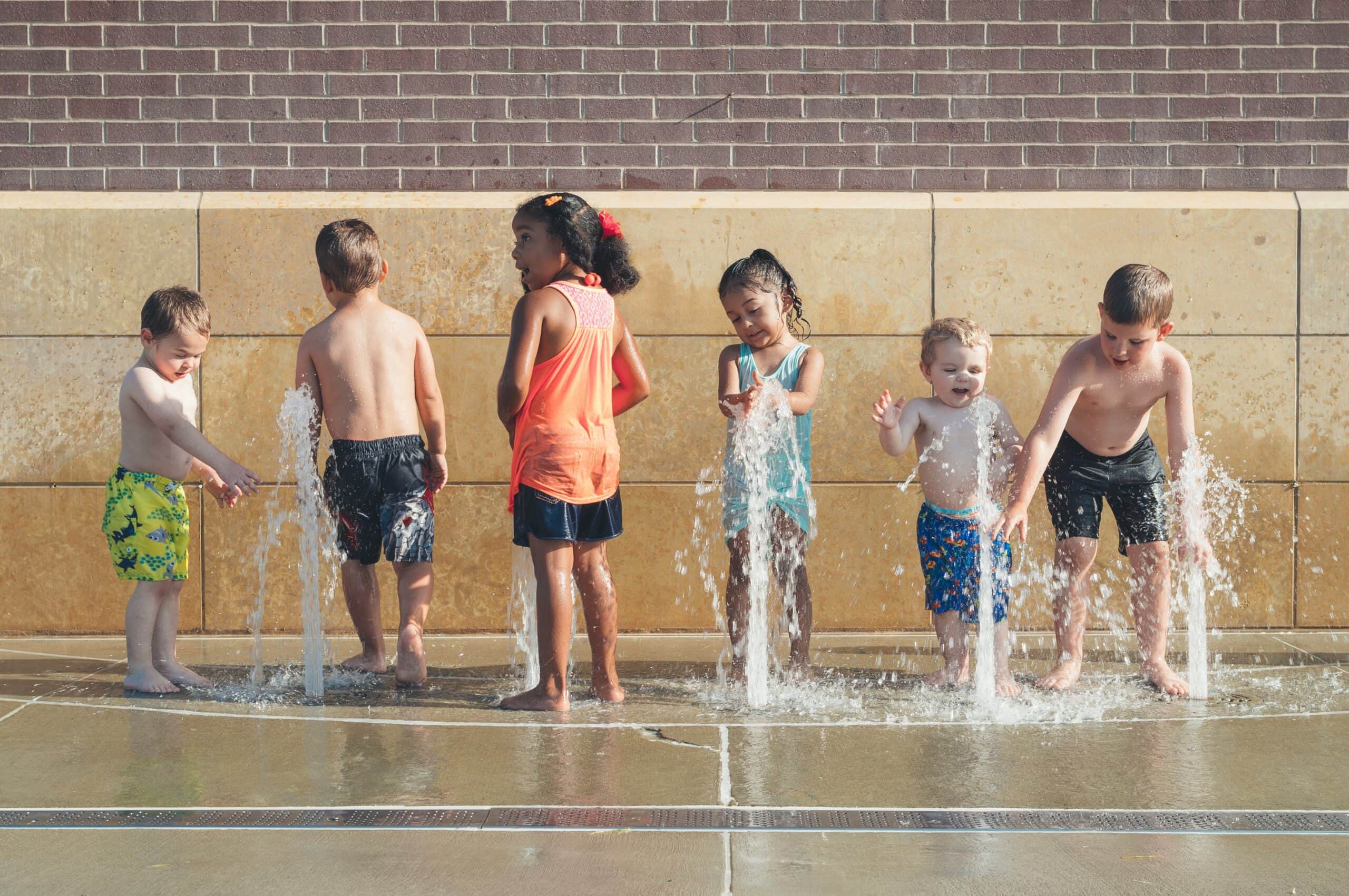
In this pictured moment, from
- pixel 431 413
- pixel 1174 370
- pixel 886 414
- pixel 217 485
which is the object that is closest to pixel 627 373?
pixel 431 413

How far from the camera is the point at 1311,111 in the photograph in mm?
6160

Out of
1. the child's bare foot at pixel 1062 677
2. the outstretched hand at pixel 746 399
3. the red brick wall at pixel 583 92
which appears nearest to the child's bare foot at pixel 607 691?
the outstretched hand at pixel 746 399

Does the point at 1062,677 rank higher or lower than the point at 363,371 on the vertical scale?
lower

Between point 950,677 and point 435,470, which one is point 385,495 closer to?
point 435,470

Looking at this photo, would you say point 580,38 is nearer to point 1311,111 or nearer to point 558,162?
point 558,162

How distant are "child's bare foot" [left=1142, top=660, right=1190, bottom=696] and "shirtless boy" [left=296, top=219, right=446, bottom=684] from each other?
2.55m

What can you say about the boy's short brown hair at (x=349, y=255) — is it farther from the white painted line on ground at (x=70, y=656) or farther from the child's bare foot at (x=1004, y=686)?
the child's bare foot at (x=1004, y=686)

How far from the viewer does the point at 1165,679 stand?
484cm

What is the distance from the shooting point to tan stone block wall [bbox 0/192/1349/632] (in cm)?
607

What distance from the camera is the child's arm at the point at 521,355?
4477mm

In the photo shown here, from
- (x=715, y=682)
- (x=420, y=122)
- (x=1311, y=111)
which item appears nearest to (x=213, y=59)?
(x=420, y=122)

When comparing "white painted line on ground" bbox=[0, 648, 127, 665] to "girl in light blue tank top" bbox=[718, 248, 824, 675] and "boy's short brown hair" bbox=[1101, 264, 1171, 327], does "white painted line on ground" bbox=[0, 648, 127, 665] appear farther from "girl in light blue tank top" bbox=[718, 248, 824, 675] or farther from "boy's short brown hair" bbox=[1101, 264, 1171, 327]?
"boy's short brown hair" bbox=[1101, 264, 1171, 327]

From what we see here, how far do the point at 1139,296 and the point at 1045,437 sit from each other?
57 cm

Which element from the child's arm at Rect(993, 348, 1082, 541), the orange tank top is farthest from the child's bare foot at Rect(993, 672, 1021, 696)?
the orange tank top
